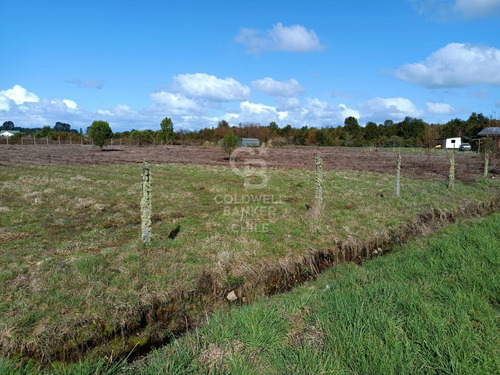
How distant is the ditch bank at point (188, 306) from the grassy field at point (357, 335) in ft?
1.45

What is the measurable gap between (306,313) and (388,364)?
1.53 metres

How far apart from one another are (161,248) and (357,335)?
523 cm

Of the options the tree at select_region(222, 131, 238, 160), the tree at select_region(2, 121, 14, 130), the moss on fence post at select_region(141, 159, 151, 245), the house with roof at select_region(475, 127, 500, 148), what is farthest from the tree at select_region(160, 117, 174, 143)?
the tree at select_region(2, 121, 14, 130)

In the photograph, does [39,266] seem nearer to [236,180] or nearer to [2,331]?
[2,331]

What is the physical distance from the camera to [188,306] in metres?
5.98

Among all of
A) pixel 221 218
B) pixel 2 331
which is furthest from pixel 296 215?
pixel 2 331

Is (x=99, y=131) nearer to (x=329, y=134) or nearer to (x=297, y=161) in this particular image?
(x=297, y=161)

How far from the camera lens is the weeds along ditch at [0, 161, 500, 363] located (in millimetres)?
5008

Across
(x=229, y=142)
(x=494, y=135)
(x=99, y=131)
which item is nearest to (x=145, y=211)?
(x=229, y=142)

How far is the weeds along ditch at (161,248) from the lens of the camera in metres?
5.01

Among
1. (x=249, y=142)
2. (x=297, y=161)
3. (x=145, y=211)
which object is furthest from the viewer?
(x=249, y=142)

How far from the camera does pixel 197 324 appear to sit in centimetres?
544

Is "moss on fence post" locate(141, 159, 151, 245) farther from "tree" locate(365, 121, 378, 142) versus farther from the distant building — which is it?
"tree" locate(365, 121, 378, 142)

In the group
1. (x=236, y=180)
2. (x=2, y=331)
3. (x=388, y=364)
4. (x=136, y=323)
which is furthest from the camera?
(x=236, y=180)
